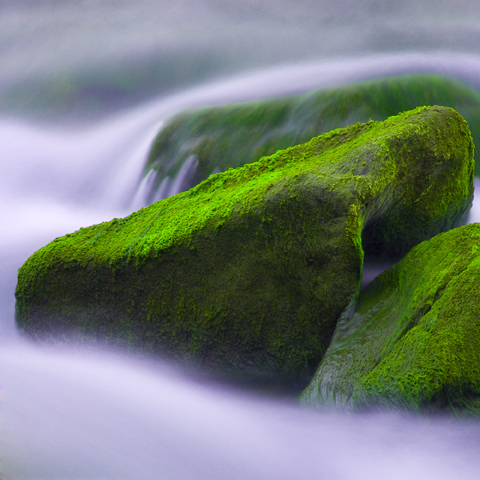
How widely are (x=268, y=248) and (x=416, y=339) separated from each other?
3.39 feet

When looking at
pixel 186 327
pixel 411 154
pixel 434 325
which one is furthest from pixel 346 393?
pixel 411 154

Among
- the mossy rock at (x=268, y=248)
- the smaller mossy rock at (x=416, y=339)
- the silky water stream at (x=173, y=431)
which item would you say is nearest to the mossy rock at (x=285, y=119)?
the silky water stream at (x=173, y=431)

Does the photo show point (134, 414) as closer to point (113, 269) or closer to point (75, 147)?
point (113, 269)

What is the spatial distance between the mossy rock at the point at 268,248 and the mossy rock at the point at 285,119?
9.55 ft

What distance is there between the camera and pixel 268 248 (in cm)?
291

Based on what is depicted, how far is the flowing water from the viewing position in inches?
89.4

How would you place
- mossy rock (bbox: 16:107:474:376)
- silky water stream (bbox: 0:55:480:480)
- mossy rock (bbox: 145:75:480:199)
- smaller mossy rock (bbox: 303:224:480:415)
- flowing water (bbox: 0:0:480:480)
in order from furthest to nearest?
mossy rock (bbox: 145:75:480:199) < mossy rock (bbox: 16:107:474:376) < flowing water (bbox: 0:0:480:480) < silky water stream (bbox: 0:55:480:480) < smaller mossy rock (bbox: 303:224:480:415)

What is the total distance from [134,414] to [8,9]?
16586mm

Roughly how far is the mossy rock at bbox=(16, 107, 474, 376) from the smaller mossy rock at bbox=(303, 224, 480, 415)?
0.70 feet

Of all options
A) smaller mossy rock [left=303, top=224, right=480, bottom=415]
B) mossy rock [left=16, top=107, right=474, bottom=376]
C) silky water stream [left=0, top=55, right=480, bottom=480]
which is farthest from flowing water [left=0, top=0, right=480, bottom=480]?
mossy rock [left=16, top=107, right=474, bottom=376]

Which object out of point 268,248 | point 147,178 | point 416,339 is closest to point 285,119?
point 147,178

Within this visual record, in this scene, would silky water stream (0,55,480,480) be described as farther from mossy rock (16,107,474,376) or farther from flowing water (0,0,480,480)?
mossy rock (16,107,474,376)

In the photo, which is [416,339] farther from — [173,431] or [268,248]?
[173,431]

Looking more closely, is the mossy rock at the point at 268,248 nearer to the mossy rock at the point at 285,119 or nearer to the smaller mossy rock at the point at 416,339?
the smaller mossy rock at the point at 416,339
